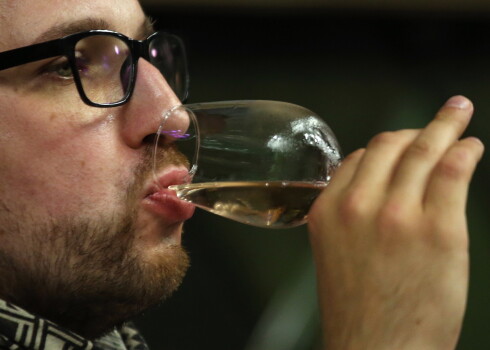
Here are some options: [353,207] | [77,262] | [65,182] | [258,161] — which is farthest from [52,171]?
[353,207]

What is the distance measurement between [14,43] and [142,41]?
0.19m

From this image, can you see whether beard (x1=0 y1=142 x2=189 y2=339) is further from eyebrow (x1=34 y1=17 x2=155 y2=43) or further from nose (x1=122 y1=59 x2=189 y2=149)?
eyebrow (x1=34 y1=17 x2=155 y2=43)

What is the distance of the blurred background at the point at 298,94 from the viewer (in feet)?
9.28

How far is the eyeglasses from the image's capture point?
3.41 feet

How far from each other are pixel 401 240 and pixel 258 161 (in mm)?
258

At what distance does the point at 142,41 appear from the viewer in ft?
3.72

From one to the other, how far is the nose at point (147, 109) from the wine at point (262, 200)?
0.12 meters

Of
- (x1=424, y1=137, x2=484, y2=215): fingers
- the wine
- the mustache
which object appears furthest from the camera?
the mustache

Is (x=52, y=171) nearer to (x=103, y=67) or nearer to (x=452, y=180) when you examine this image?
(x=103, y=67)

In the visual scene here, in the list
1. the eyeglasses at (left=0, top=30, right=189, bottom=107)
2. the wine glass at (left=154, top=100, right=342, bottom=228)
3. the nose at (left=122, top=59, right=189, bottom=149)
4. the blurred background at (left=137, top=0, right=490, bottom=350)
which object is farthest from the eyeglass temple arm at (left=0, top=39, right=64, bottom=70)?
the blurred background at (left=137, top=0, right=490, bottom=350)

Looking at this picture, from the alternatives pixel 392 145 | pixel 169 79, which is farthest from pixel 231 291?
pixel 392 145

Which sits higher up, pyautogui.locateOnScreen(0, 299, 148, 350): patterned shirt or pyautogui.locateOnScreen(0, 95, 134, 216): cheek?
pyautogui.locateOnScreen(0, 95, 134, 216): cheek

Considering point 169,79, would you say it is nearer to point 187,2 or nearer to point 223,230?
point 187,2

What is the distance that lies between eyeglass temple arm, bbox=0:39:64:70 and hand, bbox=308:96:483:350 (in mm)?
495
